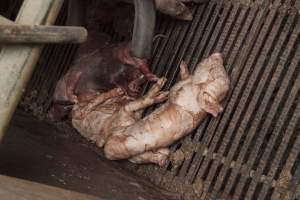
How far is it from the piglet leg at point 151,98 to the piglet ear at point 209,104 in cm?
56

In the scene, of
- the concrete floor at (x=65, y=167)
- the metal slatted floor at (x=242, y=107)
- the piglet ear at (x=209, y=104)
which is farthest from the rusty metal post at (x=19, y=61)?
the metal slatted floor at (x=242, y=107)

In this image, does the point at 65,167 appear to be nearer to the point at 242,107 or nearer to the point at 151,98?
the point at 151,98

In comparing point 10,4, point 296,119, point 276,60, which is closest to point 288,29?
point 276,60

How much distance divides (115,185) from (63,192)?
135cm

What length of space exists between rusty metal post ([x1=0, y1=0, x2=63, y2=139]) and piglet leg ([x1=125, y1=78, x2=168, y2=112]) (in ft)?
6.35

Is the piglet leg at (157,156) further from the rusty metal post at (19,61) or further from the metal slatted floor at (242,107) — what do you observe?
the rusty metal post at (19,61)

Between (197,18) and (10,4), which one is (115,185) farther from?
(10,4)

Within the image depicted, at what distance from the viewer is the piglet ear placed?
4415mm

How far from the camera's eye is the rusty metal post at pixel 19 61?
118 inches

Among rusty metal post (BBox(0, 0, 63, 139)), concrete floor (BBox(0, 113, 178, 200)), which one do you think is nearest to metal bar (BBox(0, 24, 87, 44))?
rusty metal post (BBox(0, 0, 63, 139))

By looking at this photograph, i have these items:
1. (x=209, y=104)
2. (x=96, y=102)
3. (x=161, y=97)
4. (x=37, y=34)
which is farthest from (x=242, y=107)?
(x=37, y=34)

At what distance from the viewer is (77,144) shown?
5.20 meters

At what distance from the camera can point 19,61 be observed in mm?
3043

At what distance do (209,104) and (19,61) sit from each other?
1997 mm
